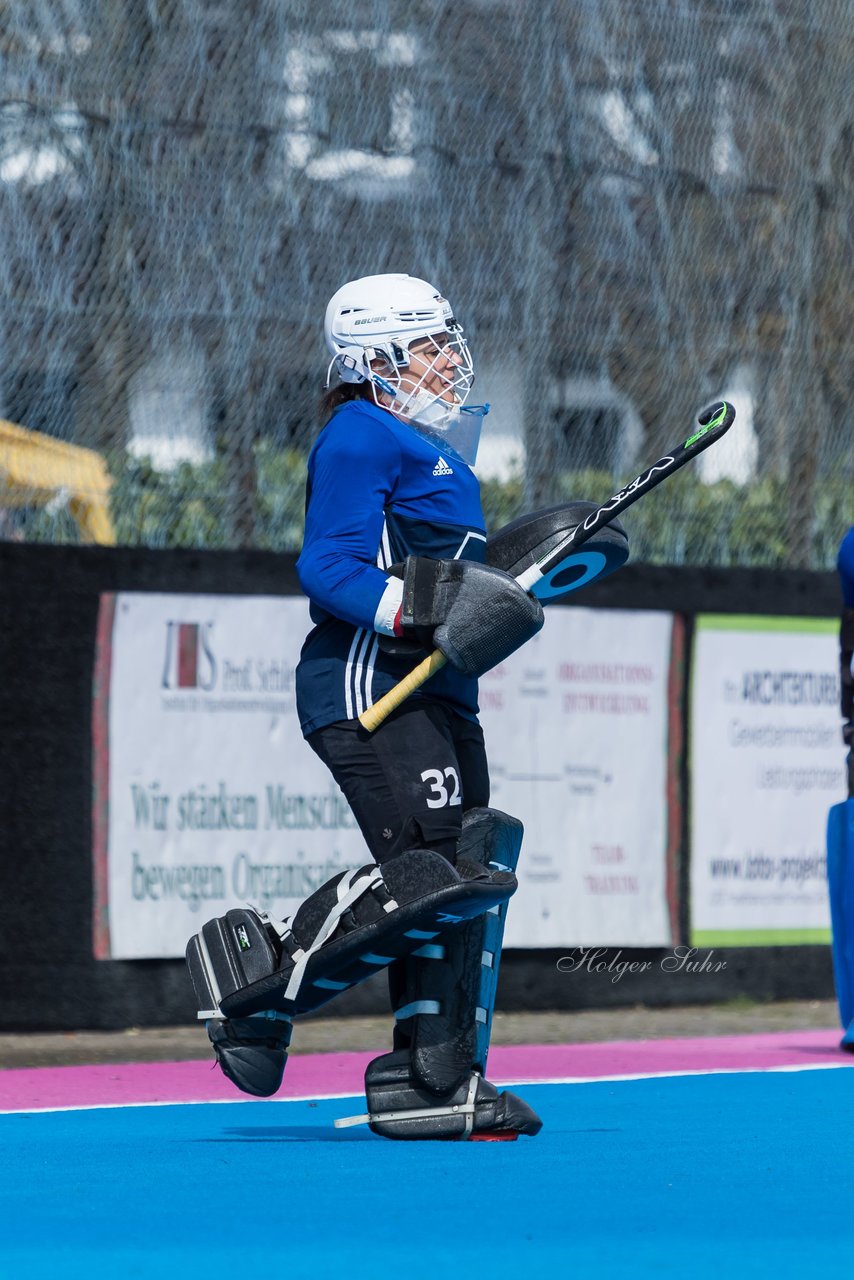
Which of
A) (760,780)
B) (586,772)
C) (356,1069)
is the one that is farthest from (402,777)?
(760,780)

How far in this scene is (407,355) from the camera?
17.0 ft

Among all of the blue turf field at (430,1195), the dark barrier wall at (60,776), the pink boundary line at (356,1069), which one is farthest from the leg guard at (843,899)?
the dark barrier wall at (60,776)

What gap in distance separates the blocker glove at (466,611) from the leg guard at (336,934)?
1.50ft

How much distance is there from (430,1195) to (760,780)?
5089mm

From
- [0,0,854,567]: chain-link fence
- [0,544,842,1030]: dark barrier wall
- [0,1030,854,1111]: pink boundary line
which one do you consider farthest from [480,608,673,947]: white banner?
[0,544,842,1030]: dark barrier wall

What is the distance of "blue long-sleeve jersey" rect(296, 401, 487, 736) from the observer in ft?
16.4

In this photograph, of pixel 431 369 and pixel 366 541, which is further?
pixel 431 369

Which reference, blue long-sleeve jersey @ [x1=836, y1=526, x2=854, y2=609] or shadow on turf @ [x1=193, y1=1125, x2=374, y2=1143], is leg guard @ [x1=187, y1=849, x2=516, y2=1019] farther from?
blue long-sleeve jersey @ [x1=836, y1=526, x2=854, y2=609]

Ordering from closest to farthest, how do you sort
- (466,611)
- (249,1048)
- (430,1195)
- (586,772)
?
(430,1195)
(466,611)
(249,1048)
(586,772)

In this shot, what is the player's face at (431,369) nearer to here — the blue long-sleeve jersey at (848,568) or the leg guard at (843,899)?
the blue long-sleeve jersey at (848,568)

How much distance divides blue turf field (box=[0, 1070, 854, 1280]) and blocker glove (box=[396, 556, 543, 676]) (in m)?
1.10

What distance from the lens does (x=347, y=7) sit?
8.83 meters

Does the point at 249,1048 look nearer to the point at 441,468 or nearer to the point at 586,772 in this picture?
the point at 441,468

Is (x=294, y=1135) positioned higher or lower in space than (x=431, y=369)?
lower
